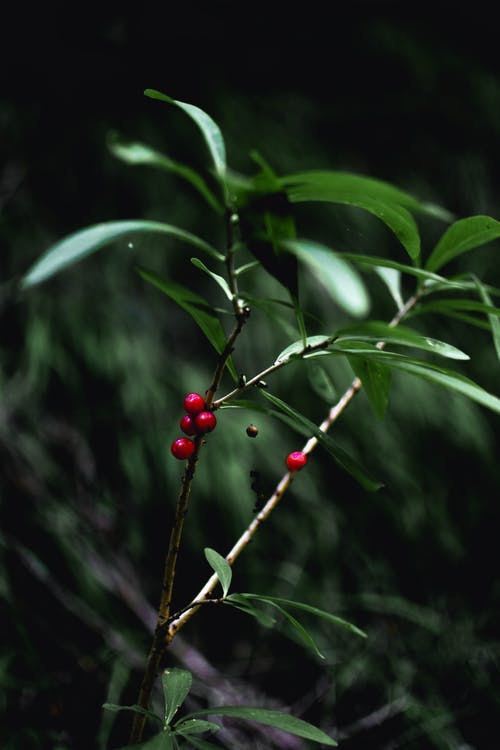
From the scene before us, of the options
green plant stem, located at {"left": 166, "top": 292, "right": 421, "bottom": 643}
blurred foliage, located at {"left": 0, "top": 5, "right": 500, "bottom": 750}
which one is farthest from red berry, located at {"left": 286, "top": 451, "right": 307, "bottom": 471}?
blurred foliage, located at {"left": 0, "top": 5, "right": 500, "bottom": 750}

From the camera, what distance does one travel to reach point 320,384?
252mm

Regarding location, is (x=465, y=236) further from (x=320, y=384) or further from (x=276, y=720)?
(x=276, y=720)

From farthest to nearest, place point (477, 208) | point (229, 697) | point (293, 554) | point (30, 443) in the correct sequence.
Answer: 1. point (477, 208)
2. point (293, 554)
3. point (30, 443)
4. point (229, 697)

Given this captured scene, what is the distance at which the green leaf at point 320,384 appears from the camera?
0.25m

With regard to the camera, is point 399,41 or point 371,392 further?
point 399,41

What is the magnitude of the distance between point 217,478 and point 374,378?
74cm

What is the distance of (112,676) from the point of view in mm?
539

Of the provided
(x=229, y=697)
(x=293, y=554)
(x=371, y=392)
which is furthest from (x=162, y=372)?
(x=371, y=392)

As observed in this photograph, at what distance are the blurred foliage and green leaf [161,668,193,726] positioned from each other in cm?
20

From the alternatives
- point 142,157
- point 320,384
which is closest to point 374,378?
point 320,384

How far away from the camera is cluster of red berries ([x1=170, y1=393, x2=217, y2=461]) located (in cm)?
27

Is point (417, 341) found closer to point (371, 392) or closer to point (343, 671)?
point (371, 392)

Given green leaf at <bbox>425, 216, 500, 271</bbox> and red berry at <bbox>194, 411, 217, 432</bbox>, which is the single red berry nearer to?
red berry at <bbox>194, 411, 217, 432</bbox>

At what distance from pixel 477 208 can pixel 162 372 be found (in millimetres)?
897
